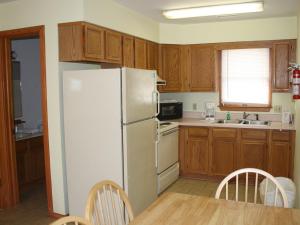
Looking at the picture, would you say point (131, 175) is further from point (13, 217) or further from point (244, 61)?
point (244, 61)

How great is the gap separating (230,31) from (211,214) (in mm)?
3793

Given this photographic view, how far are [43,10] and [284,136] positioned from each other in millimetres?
3474

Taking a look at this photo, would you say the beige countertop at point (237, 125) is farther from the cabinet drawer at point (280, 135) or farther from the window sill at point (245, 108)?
the window sill at point (245, 108)

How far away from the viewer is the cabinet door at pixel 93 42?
328cm

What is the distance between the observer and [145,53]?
4.57m

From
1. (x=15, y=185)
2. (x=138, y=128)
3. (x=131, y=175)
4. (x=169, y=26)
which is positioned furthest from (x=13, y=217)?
(x=169, y=26)

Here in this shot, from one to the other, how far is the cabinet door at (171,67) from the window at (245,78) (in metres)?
0.74

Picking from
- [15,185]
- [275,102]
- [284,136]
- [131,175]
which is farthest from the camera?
[275,102]

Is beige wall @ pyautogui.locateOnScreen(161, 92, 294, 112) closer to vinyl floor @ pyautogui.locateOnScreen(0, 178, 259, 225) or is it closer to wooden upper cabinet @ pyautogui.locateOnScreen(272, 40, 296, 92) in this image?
wooden upper cabinet @ pyautogui.locateOnScreen(272, 40, 296, 92)

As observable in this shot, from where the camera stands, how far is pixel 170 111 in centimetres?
520

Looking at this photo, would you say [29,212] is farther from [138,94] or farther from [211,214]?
[211,214]

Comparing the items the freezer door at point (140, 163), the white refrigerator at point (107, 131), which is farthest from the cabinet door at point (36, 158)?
the freezer door at point (140, 163)

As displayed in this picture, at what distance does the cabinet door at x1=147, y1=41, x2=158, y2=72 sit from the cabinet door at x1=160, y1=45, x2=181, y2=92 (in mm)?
205

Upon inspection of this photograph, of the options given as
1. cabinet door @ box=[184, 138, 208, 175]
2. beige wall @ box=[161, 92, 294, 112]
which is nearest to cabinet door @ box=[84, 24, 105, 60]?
cabinet door @ box=[184, 138, 208, 175]
